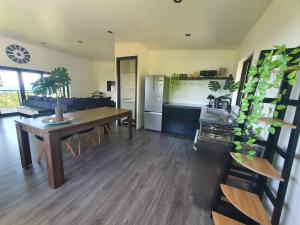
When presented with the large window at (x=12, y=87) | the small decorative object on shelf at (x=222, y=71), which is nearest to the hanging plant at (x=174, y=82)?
the small decorative object on shelf at (x=222, y=71)

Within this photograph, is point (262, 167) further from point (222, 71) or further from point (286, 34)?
point (222, 71)

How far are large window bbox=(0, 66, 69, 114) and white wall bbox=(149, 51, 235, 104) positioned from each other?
5.15 m

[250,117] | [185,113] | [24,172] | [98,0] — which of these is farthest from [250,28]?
[24,172]

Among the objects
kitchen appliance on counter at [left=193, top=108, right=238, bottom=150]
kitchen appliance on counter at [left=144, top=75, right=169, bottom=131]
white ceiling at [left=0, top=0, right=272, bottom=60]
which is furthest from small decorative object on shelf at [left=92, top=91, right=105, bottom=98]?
kitchen appliance on counter at [left=193, top=108, right=238, bottom=150]

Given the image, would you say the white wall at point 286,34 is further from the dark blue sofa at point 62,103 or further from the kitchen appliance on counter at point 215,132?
the dark blue sofa at point 62,103

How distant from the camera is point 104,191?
5.88ft

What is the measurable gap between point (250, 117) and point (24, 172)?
2.99m

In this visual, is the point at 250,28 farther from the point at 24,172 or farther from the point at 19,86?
the point at 19,86

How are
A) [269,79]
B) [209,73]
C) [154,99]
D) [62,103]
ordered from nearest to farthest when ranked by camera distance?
[269,79] → [209,73] → [154,99] → [62,103]

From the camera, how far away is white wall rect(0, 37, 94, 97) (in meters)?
4.95

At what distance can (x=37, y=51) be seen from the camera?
5.65 meters

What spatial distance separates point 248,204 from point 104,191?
160 cm

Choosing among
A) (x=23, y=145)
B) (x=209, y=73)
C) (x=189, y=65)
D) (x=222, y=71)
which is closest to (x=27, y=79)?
(x=23, y=145)

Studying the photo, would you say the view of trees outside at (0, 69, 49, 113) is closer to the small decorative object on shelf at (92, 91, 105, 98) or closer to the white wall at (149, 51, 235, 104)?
the small decorative object on shelf at (92, 91, 105, 98)
